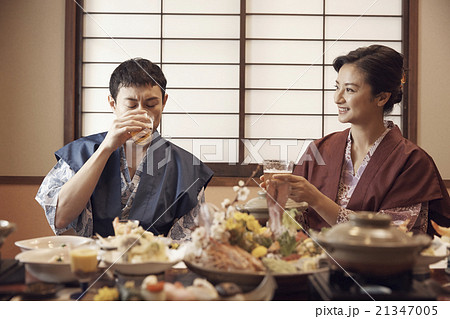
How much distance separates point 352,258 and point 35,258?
0.74 metres

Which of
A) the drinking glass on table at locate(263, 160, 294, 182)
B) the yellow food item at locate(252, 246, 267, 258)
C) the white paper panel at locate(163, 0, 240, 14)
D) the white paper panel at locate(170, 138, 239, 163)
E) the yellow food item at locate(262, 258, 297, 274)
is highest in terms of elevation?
the white paper panel at locate(163, 0, 240, 14)

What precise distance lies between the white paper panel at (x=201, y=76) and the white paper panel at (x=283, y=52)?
20 cm

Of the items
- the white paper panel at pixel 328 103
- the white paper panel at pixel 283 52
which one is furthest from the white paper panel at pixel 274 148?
the white paper panel at pixel 283 52

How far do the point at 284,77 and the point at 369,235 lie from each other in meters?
3.05

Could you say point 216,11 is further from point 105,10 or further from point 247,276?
point 247,276

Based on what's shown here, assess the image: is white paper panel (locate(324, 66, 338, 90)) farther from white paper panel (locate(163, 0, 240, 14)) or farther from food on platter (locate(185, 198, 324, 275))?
food on platter (locate(185, 198, 324, 275))

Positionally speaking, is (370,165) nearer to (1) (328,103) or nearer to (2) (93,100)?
(1) (328,103)

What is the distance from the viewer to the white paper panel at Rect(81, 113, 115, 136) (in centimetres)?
361

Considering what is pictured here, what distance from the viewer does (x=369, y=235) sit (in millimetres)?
772

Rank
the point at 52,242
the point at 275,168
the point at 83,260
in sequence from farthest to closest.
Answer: the point at 275,168 < the point at 52,242 < the point at 83,260

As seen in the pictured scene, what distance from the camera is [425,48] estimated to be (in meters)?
3.52

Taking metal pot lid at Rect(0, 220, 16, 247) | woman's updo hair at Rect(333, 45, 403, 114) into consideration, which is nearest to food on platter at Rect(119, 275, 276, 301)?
metal pot lid at Rect(0, 220, 16, 247)

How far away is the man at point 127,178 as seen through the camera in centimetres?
161

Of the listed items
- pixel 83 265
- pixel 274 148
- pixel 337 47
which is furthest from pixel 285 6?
pixel 83 265
